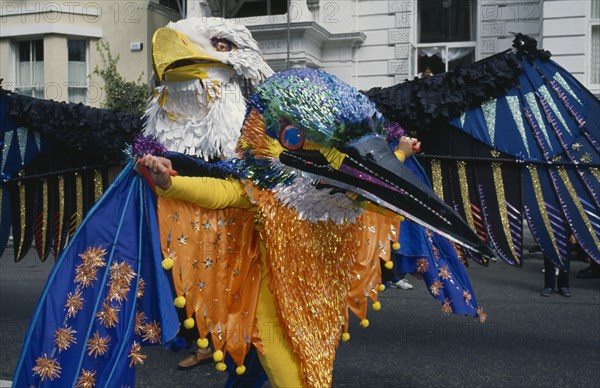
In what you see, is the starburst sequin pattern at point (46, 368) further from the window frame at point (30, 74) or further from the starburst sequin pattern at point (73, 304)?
the window frame at point (30, 74)

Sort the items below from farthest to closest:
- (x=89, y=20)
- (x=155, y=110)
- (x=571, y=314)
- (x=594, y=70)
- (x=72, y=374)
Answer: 1. (x=89, y=20)
2. (x=594, y=70)
3. (x=571, y=314)
4. (x=155, y=110)
5. (x=72, y=374)

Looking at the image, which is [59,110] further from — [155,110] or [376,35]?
[376,35]

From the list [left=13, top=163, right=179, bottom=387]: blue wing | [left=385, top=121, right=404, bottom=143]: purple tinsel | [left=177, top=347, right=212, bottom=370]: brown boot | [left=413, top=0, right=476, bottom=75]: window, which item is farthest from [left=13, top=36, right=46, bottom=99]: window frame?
[left=13, top=163, right=179, bottom=387]: blue wing

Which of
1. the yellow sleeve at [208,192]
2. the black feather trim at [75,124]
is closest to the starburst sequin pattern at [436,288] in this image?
the yellow sleeve at [208,192]

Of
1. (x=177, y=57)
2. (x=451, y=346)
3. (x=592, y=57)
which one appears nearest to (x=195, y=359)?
(x=451, y=346)

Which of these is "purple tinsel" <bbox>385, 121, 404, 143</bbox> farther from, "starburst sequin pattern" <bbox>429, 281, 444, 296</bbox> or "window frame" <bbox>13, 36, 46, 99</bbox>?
"window frame" <bbox>13, 36, 46, 99</bbox>

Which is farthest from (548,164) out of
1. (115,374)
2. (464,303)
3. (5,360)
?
(5,360)

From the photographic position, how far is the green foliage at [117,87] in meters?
13.3

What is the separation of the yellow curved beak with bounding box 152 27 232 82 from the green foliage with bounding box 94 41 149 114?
1057 cm

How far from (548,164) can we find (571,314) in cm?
327

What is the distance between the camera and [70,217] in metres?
3.83

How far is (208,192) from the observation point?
231cm

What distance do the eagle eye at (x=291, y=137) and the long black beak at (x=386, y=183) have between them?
24 mm

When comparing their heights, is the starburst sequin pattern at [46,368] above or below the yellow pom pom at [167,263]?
below
